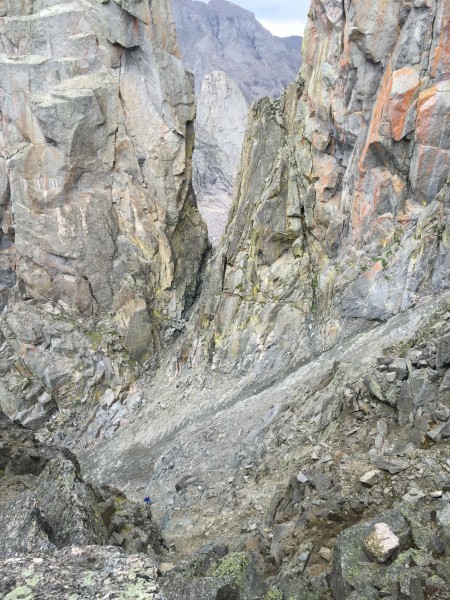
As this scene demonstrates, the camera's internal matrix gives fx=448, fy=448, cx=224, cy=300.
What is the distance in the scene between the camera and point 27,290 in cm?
4884

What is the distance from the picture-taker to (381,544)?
724 centimetres

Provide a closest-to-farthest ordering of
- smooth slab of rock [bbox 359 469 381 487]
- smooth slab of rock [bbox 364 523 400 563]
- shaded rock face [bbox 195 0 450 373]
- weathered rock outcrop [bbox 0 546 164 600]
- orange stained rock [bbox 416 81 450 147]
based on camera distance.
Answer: weathered rock outcrop [bbox 0 546 164 600] → smooth slab of rock [bbox 364 523 400 563] → smooth slab of rock [bbox 359 469 381 487] → orange stained rock [bbox 416 81 450 147] → shaded rock face [bbox 195 0 450 373]

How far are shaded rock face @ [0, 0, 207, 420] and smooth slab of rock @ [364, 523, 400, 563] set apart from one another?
132 ft

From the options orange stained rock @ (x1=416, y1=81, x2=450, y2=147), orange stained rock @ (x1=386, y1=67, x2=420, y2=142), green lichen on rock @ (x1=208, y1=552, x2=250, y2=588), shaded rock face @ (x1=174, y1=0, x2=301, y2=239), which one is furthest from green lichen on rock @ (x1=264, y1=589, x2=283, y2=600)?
shaded rock face @ (x1=174, y1=0, x2=301, y2=239)

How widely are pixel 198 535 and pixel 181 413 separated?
1989 centimetres

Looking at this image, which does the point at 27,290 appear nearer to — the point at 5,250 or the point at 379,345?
the point at 5,250

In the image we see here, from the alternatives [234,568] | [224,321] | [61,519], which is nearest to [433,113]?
[224,321]

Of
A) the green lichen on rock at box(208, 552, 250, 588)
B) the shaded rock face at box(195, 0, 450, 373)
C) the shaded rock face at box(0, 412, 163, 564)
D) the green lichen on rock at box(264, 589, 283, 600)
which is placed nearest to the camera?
the green lichen on rock at box(264, 589, 283, 600)

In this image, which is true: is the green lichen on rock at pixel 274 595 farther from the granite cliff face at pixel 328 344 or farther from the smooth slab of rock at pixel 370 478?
the smooth slab of rock at pixel 370 478

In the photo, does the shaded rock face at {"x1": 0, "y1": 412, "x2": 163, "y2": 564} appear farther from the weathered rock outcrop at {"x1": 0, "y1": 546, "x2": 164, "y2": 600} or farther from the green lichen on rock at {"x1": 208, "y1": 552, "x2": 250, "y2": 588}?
the green lichen on rock at {"x1": 208, "y1": 552, "x2": 250, "y2": 588}

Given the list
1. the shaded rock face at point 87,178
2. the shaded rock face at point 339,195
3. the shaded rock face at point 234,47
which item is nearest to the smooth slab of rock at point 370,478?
the shaded rock face at point 339,195

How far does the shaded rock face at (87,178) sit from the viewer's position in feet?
149

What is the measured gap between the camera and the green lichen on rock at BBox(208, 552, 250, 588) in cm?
775

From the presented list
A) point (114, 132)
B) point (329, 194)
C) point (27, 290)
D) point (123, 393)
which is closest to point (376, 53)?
point (329, 194)
